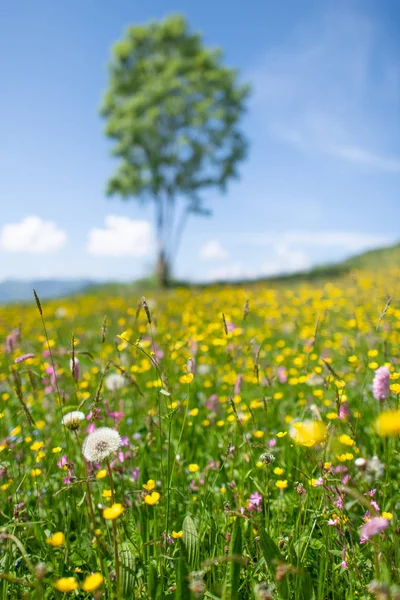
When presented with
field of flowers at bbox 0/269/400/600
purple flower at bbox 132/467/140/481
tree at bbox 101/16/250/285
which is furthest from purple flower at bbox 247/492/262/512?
tree at bbox 101/16/250/285

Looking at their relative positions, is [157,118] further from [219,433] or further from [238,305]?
[219,433]

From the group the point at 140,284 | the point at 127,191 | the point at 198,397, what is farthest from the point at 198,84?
the point at 198,397

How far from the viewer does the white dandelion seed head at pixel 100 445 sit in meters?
1.52

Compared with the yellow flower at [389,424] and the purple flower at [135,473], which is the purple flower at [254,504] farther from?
the yellow flower at [389,424]

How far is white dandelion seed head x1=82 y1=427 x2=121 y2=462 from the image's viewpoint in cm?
152

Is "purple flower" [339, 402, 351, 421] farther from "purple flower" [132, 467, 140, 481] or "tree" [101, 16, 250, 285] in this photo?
"tree" [101, 16, 250, 285]

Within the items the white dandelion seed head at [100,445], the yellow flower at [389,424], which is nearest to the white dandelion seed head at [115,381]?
the white dandelion seed head at [100,445]

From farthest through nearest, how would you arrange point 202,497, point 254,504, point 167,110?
point 167,110, point 202,497, point 254,504

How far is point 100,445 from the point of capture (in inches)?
61.2

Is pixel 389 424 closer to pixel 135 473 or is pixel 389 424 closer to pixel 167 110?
pixel 135 473

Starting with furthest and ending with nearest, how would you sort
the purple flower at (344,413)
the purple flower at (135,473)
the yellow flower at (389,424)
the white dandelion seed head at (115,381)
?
the white dandelion seed head at (115,381) < the purple flower at (135,473) < the purple flower at (344,413) < the yellow flower at (389,424)

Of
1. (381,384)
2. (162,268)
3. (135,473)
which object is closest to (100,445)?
(135,473)

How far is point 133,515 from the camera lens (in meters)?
1.95

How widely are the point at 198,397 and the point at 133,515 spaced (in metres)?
1.60
